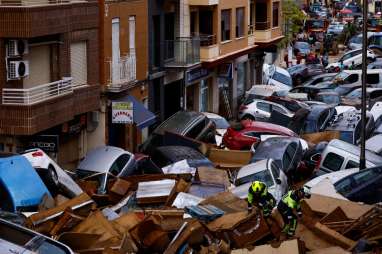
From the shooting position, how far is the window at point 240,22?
140 ft

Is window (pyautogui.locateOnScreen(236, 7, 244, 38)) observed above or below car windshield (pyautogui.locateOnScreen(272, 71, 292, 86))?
above

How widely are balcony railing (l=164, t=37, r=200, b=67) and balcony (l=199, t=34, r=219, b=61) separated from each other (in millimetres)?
1889

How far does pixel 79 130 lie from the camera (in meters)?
26.8

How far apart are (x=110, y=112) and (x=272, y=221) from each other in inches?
497

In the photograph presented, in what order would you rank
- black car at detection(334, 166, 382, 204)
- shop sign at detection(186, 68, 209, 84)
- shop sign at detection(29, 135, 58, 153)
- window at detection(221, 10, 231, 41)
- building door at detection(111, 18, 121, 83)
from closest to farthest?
black car at detection(334, 166, 382, 204), shop sign at detection(29, 135, 58, 153), building door at detection(111, 18, 121, 83), shop sign at detection(186, 68, 209, 84), window at detection(221, 10, 231, 41)

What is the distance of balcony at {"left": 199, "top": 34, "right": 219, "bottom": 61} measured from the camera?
37219mm

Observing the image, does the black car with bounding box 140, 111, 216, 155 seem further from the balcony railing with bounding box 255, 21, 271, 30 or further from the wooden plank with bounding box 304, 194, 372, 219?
the balcony railing with bounding box 255, 21, 271, 30

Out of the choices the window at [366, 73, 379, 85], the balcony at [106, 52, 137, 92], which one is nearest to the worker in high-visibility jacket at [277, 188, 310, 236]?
the balcony at [106, 52, 137, 92]

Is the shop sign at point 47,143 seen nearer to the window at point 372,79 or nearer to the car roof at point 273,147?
the car roof at point 273,147

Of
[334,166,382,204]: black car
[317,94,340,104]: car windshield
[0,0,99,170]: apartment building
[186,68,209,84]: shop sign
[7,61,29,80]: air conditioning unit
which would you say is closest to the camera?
[334,166,382,204]: black car

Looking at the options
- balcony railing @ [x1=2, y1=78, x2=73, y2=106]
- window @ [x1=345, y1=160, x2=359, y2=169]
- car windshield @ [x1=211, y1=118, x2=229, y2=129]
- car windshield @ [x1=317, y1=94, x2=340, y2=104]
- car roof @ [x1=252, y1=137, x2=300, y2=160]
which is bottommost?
car windshield @ [x1=317, y1=94, x2=340, y2=104]

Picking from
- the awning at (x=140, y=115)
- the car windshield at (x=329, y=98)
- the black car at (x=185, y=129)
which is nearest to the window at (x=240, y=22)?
the car windshield at (x=329, y=98)

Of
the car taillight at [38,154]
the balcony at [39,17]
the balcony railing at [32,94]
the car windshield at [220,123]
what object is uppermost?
the balcony at [39,17]

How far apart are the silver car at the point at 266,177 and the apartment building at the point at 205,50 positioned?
1055 cm
